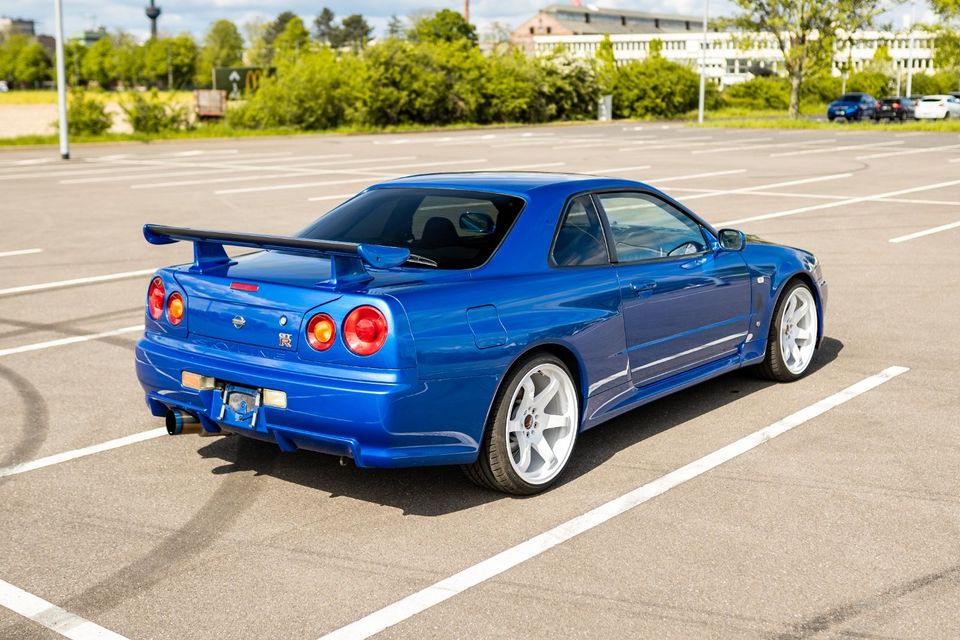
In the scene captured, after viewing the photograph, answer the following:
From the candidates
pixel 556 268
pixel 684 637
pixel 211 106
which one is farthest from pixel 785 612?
pixel 211 106

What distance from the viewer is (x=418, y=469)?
5.37m

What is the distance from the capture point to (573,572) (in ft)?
13.6

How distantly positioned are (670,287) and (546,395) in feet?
3.70

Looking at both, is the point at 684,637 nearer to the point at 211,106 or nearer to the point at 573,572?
the point at 573,572

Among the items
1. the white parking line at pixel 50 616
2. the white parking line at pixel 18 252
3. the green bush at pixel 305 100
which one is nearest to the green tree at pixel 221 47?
the green bush at pixel 305 100

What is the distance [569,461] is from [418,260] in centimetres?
128

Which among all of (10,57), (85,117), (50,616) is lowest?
(50,616)

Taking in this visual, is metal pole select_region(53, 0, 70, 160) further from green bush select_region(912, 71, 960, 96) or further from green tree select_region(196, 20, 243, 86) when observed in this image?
green tree select_region(196, 20, 243, 86)

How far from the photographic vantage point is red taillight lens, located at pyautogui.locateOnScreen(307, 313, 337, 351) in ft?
14.7

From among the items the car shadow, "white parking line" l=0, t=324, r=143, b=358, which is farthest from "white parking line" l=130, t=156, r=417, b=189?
the car shadow

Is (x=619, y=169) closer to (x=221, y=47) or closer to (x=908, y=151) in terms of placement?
(x=908, y=151)

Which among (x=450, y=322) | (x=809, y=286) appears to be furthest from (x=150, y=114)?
(x=450, y=322)

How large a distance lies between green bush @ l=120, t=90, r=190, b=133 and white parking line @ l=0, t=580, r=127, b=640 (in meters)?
39.3

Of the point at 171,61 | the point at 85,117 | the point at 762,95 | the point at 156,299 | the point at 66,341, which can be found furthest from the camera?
the point at 171,61
